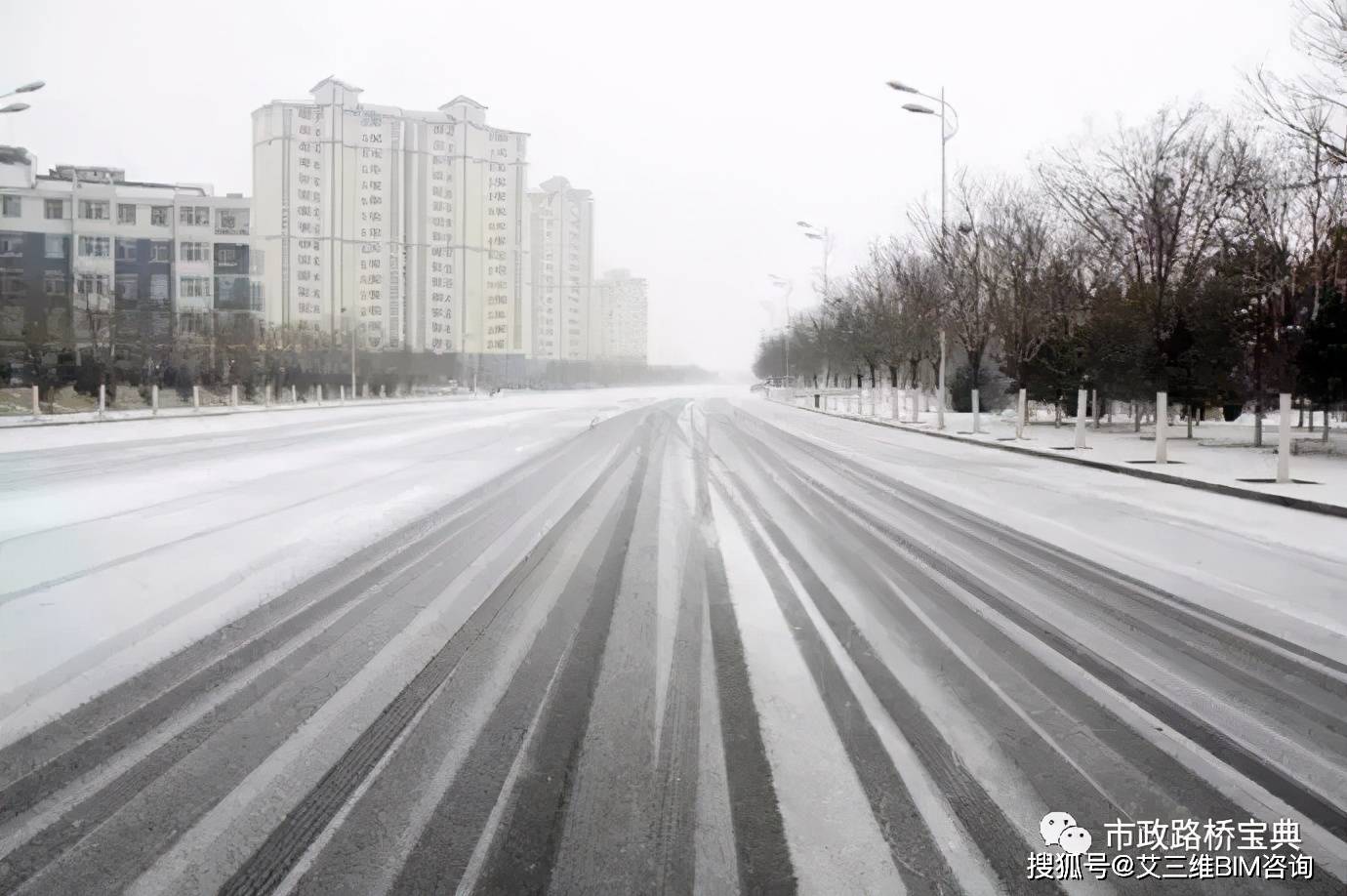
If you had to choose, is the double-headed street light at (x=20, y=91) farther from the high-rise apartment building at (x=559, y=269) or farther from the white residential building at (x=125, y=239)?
the high-rise apartment building at (x=559, y=269)

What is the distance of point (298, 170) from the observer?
3511 inches

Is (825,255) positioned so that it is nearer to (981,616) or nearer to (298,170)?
(981,616)

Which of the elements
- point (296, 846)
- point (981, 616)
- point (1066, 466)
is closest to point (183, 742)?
point (296, 846)

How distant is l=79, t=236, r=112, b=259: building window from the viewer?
68375mm

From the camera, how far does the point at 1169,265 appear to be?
2512 cm

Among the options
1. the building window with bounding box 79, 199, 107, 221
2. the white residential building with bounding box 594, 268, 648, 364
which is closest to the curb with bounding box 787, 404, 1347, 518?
the building window with bounding box 79, 199, 107, 221

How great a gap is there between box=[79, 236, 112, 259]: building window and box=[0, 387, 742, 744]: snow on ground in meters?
55.6

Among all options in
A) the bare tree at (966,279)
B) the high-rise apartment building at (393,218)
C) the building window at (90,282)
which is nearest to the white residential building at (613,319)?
the high-rise apartment building at (393,218)

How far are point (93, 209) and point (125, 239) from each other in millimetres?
2854

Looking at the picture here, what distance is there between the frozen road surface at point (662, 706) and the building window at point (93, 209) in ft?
234

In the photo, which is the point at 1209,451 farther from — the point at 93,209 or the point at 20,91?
the point at 93,209

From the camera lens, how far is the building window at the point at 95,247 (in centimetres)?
6838

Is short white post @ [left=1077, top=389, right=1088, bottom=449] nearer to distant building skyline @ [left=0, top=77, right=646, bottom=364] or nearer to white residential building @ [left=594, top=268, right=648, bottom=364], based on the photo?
distant building skyline @ [left=0, top=77, right=646, bottom=364]

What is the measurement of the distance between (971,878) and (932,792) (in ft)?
1.82
